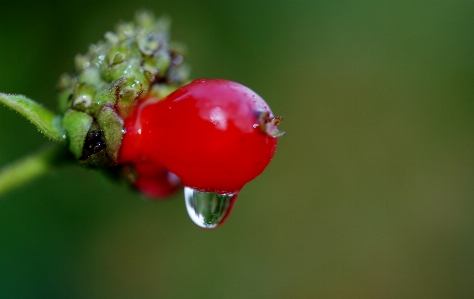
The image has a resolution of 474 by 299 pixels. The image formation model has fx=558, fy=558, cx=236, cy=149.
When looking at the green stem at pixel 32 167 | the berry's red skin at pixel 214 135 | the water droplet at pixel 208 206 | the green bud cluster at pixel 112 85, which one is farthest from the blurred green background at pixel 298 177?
the berry's red skin at pixel 214 135

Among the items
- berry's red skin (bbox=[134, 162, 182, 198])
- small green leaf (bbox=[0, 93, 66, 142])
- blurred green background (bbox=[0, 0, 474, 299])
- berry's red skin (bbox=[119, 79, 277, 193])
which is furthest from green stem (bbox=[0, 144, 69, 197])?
blurred green background (bbox=[0, 0, 474, 299])

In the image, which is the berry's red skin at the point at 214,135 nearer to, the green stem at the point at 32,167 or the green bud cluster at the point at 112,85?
the green bud cluster at the point at 112,85

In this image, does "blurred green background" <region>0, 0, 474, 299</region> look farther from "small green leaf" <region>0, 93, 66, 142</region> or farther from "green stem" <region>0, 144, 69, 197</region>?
"small green leaf" <region>0, 93, 66, 142</region>

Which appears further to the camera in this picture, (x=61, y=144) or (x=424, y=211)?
(x=424, y=211)

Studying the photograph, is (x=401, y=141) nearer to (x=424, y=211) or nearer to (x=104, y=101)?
(x=424, y=211)

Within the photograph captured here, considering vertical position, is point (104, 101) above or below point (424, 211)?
below

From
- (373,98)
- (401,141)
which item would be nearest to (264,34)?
(373,98)

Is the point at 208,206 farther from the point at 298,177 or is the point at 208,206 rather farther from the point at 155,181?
the point at 298,177
